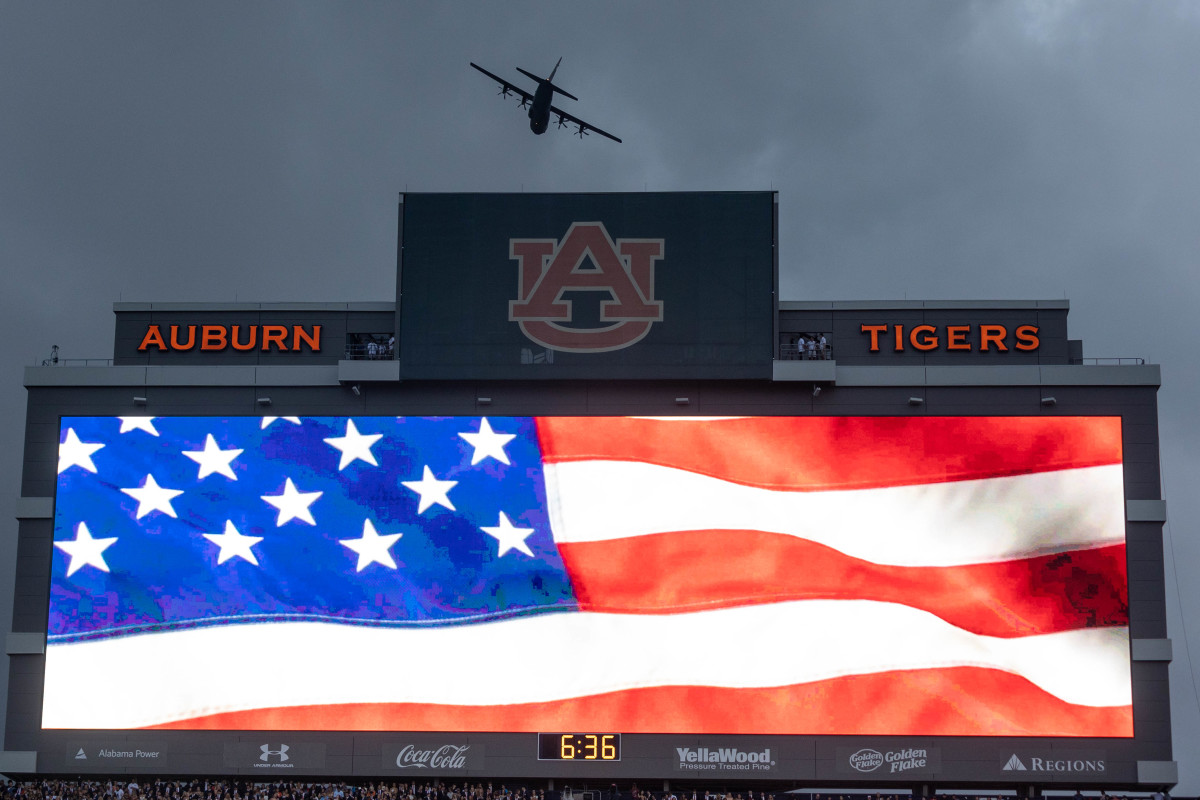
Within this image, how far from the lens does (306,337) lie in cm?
5212

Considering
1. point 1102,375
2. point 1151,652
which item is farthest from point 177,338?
Answer: point 1151,652

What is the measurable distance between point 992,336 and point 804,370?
7.40 m

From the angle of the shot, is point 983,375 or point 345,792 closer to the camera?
point 345,792

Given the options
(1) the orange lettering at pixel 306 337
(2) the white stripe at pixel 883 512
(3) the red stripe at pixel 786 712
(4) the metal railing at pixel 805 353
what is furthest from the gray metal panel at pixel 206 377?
(4) the metal railing at pixel 805 353

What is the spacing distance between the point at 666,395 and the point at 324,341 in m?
13.2

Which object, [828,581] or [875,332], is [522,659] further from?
[875,332]

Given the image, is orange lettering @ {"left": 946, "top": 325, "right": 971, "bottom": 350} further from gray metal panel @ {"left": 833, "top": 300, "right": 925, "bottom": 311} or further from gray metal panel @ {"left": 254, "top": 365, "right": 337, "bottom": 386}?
gray metal panel @ {"left": 254, "top": 365, "right": 337, "bottom": 386}

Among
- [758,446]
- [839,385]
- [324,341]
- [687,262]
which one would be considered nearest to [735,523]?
[758,446]

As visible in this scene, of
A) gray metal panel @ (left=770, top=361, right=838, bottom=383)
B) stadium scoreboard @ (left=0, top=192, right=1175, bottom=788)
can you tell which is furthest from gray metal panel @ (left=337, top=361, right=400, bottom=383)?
gray metal panel @ (left=770, top=361, right=838, bottom=383)

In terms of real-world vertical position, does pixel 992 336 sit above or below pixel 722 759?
above

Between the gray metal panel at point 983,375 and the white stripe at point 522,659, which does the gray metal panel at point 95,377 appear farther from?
the gray metal panel at point 983,375

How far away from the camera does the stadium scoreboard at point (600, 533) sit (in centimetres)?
4784

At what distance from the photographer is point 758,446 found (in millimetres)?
49844

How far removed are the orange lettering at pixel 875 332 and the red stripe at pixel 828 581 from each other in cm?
792
